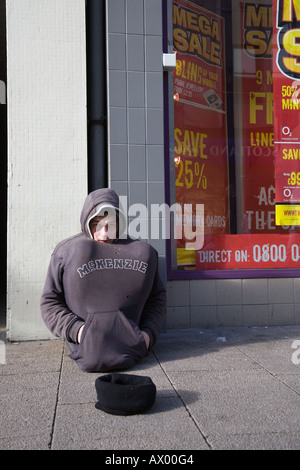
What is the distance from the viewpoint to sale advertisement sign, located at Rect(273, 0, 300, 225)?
592cm

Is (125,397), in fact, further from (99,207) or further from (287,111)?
(287,111)

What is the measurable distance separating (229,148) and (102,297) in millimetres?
2817

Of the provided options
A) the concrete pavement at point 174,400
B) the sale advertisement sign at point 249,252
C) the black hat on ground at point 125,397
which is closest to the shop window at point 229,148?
the sale advertisement sign at point 249,252

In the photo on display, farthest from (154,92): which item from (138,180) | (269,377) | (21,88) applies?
(269,377)

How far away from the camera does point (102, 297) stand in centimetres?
414

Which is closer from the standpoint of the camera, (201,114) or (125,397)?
(125,397)

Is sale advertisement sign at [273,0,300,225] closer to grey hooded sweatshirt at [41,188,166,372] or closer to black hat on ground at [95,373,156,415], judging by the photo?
grey hooded sweatshirt at [41,188,166,372]

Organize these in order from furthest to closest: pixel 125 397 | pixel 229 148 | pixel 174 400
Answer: pixel 229 148 < pixel 174 400 < pixel 125 397

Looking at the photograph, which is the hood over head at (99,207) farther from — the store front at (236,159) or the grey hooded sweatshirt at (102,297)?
the store front at (236,159)

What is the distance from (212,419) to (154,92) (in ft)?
11.6

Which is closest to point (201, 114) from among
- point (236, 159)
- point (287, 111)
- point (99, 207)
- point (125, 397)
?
point (236, 159)

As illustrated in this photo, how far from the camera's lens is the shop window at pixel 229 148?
5754 mm

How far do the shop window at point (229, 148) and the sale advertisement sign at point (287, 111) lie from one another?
0.6 inches
